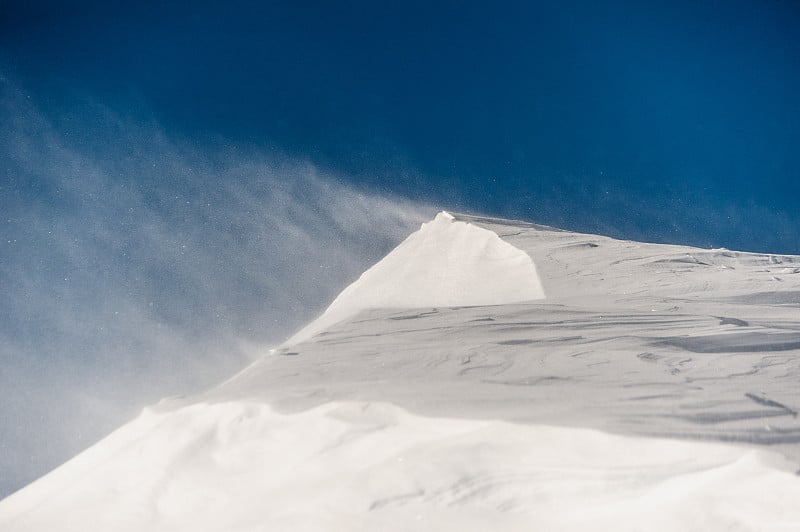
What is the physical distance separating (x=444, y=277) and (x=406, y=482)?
1445mm

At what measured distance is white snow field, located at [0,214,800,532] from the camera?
680 millimetres

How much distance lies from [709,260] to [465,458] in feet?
5.64

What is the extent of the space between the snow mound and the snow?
0.78m

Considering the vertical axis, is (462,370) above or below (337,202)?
below

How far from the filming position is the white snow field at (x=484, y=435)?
0.68 meters

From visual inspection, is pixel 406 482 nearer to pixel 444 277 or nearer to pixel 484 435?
pixel 484 435

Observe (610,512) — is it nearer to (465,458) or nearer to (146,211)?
(465,458)

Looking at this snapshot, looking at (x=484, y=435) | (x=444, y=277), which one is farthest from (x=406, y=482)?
(x=444, y=277)

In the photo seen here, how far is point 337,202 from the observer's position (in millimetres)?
2945

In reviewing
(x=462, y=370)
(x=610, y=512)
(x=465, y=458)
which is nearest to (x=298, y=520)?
(x=465, y=458)

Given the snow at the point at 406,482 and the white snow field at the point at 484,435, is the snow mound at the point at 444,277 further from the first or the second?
the snow at the point at 406,482

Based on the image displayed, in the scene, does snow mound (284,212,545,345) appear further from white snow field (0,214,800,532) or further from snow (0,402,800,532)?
snow (0,402,800,532)

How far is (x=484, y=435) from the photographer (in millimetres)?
817

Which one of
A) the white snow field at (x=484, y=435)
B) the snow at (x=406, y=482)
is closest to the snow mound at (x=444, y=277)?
the white snow field at (x=484, y=435)
